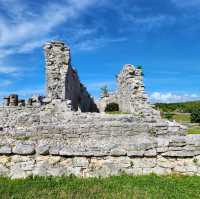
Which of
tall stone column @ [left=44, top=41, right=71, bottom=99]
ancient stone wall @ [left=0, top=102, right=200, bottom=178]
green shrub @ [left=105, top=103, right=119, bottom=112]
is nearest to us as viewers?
ancient stone wall @ [left=0, top=102, right=200, bottom=178]

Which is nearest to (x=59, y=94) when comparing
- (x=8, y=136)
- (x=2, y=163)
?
(x=8, y=136)

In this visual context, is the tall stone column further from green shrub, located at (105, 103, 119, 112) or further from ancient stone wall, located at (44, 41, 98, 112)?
green shrub, located at (105, 103, 119, 112)

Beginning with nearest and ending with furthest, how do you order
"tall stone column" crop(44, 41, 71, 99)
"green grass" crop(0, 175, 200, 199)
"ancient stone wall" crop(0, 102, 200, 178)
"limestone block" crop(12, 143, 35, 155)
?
"green grass" crop(0, 175, 200, 199)
"ancient stone wall" crop(0, 102, 200, 178)
"limestone block" crop(12, 143, 35, 155)
"tall stone column" crop(44, 41, 71, 99)

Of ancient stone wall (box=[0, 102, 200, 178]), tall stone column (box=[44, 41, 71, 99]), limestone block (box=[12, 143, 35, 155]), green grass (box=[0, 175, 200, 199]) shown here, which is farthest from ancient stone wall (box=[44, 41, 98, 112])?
green grass (box=[0, 175, 200, 199])

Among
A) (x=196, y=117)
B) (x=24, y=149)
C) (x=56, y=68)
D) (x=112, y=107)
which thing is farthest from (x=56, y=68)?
(x=196, y=117)

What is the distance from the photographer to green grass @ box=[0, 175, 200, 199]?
23.9 feet

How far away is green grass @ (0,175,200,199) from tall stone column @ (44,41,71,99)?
14.4m

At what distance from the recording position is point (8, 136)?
11.8 m

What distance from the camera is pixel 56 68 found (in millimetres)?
23141

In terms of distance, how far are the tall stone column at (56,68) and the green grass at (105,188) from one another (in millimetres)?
14417

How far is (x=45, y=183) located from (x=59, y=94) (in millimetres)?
14876

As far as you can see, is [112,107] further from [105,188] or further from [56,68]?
[105,188]

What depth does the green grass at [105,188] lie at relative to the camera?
23.9ft

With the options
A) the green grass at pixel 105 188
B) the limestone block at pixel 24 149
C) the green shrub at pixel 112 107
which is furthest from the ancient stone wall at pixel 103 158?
the green shrub at pixel 112 107
